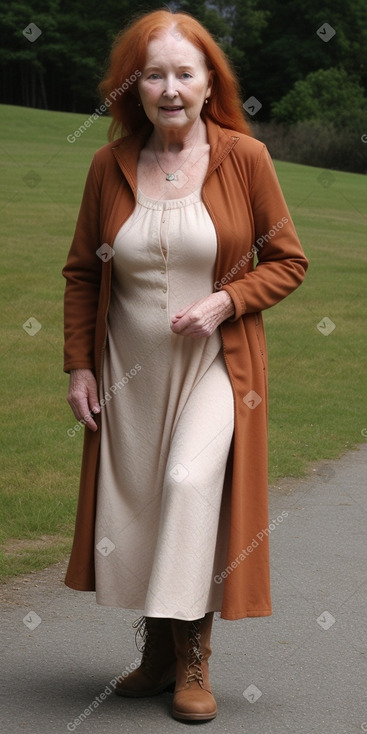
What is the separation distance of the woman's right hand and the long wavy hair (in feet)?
2.63

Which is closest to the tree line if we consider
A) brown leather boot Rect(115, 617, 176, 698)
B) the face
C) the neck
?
the neck

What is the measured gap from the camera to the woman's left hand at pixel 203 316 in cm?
370

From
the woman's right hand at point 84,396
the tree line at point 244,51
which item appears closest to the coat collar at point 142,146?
the woman's right hand at point 84,396

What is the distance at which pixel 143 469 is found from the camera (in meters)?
3.93

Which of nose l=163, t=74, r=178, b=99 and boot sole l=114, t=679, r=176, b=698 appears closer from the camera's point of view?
nose l=163, t=74, r=178, b=99

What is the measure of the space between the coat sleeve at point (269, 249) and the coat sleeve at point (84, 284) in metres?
0.53

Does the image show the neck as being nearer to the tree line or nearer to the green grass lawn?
the green grass lawn

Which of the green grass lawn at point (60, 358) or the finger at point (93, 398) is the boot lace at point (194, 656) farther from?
the green grass lawn at point (60, 358)

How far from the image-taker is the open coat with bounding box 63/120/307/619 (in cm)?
382

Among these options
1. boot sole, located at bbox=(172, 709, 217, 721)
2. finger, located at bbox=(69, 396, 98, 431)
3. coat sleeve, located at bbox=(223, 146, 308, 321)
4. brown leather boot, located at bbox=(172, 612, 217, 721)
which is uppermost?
coat sleeve, located at bbox=(223, 146, 308, 321)

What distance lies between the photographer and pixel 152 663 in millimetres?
4137

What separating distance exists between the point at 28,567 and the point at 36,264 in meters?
10.9

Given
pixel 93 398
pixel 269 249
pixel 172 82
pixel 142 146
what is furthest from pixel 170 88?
pixel 93 398

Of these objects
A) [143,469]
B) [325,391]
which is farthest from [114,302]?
[325,391]
